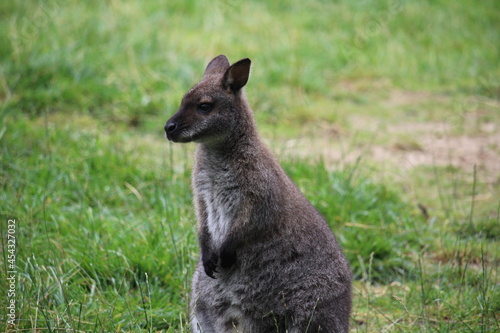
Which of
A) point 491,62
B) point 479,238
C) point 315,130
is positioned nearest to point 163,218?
point 479,238

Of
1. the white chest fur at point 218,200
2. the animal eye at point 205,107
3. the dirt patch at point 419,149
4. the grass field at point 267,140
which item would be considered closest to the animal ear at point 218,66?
the animal eye at point 205,107

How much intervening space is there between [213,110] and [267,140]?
2745 mm

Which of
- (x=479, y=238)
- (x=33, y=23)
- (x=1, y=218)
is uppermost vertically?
(x=33, y=23)

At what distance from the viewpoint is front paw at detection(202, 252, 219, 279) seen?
329cm

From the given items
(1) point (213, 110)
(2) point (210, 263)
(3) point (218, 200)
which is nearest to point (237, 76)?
(1) point (213, 110)

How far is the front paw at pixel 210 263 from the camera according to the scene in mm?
3293

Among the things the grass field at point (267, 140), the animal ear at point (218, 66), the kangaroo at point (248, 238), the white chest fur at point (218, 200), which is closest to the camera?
the kangaroo at point (248, 238)

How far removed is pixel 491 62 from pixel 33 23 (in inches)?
226

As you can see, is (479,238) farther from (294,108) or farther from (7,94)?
(7,94)

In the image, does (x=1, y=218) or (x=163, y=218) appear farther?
(x=163, y=218)

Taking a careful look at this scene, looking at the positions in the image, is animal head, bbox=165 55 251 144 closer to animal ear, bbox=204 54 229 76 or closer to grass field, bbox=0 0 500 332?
animal ear, bbox=204 54 229 76

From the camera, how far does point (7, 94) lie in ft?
19.6

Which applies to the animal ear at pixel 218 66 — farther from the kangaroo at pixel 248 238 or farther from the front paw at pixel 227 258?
the front paw at pixel 227 258

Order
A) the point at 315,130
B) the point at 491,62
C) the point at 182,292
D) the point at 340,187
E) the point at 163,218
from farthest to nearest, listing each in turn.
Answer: the point at 491,62 → the point at 315,130 → the point at 340,187 → the point at 163,218 → the point at 182,292
